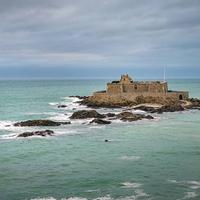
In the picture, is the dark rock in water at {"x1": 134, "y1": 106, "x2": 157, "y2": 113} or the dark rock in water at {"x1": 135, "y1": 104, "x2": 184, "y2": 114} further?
the dark rock in water at {"x1": 134, "y1": 106, "x2": 157, "y2": 113}

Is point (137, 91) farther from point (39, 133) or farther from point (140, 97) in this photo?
point (39, 133)

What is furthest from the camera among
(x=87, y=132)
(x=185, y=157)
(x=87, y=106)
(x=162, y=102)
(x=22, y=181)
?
(x=87, y=106)

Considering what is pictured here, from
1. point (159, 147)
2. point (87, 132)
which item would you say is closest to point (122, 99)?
point (87, 132)

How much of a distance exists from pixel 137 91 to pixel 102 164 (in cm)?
4385

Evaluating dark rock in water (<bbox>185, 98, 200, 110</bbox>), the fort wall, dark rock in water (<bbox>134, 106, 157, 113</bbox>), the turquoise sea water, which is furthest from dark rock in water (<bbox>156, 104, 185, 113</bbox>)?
the turquoise sea water

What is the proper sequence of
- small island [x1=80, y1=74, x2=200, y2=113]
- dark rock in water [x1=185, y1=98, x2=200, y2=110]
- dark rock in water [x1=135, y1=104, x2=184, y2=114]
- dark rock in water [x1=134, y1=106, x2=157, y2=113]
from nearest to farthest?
dark rock in water [x1=135, y1=104, x2=184, y2=114], dark rock in water [x1=134, y1=106, x2=157, y2=113], dark rock in water [x1=185, y1=98, x2=200, y2=110], small island [x1=80, y1=74, x2=200, y2=113]

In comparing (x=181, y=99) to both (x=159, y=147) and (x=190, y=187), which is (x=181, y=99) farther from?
(x=190, y=187)

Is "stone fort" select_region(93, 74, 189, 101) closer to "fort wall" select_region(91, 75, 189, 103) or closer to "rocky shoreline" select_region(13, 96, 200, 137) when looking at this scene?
"fort wall" select_region(91, 75, 189, 103)

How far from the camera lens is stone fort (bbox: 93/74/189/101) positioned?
232 feet

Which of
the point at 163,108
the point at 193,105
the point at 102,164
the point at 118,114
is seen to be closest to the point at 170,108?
the point at 163,108

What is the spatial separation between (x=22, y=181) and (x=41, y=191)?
2.22 m

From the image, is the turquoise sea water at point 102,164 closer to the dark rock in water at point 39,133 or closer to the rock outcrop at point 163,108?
the dark rock in water at point 39,133

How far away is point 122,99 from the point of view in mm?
72250

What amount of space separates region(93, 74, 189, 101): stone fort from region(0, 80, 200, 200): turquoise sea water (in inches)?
962
